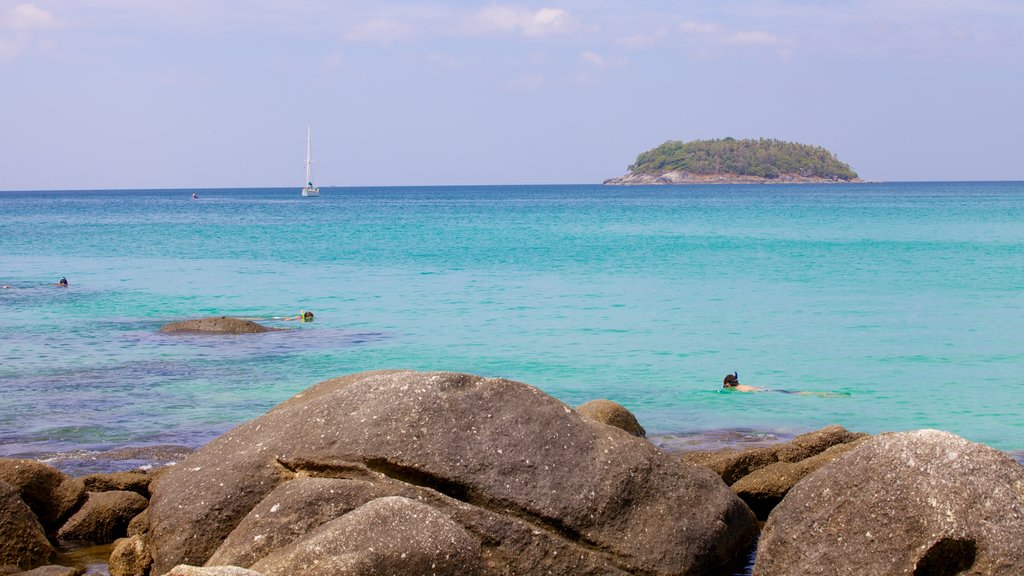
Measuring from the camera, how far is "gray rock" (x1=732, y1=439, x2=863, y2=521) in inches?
372

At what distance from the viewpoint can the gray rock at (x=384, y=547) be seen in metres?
6.43

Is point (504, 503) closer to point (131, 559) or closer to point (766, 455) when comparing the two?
point (131, 559)

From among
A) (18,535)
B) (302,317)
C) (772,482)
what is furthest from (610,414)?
(302,317)

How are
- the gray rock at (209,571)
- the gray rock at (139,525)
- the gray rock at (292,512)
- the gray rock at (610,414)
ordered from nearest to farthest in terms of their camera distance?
the gray rock at (209,571), the gray rock at (292,512), the gray rock at (139,525), the gray rock at (610,414)

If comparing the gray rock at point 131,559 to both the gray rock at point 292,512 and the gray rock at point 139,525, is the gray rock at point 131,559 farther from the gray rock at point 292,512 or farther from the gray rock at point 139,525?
the gray rock at point 292,512

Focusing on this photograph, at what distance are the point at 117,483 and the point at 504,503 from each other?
450cm

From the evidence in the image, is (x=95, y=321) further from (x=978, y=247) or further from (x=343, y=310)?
(x=978, y=247)

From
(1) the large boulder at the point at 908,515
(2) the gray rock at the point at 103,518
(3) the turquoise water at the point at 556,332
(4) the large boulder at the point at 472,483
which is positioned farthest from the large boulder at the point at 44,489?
(1) the large boulder at the point at 908,515

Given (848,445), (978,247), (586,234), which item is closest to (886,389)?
(848,445)

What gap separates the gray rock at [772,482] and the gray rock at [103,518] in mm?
5372

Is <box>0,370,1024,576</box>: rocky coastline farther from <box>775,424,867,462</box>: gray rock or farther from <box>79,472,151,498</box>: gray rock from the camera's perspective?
<box>775,424,867,462</box>: gray rock

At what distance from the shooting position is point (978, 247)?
153ft

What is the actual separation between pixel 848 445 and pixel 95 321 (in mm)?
19856

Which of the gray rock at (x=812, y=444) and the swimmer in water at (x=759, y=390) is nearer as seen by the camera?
the gray rock at (x=812, y=444)
